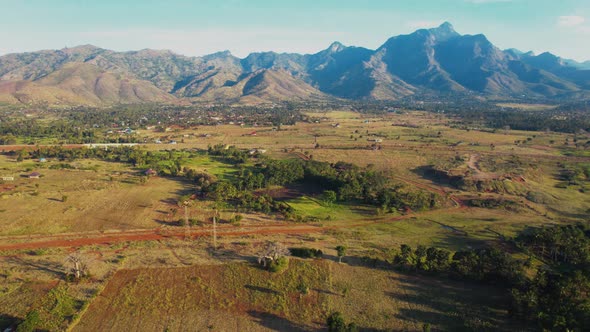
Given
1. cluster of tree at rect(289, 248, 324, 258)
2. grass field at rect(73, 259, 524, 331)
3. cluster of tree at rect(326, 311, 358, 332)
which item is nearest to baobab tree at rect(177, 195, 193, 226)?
grass field at rect(73, 259, 524, 331)

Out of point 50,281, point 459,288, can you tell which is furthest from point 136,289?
point 459,288

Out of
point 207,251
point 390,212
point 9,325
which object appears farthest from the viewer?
point 390,212

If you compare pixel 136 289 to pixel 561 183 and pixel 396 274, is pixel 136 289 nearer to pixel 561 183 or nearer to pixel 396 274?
pixel 396 274

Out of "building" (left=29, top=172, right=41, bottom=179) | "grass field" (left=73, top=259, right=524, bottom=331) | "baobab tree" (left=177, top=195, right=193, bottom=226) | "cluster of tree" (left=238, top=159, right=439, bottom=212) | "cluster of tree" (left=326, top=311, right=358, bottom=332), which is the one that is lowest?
"grass field" (left=73, top=259, right=524, bottom=331)

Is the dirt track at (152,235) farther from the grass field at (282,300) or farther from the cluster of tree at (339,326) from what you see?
the cluster of tree at (339,326)

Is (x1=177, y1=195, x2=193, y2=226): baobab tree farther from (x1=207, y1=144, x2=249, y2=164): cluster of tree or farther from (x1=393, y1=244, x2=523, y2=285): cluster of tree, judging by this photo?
(x1=393, y1=244, x2=523, y2=285): cluster of tree

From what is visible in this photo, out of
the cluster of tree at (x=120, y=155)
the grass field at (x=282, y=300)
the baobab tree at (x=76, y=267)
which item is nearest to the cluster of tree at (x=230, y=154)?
the cluster of tree at (x=120, y=155)

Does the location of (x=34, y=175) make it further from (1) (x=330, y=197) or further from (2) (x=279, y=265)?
(2) (x=279, y=265)

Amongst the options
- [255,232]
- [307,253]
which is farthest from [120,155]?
[307,253]

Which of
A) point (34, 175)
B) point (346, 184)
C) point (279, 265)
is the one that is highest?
point (346, 184)
